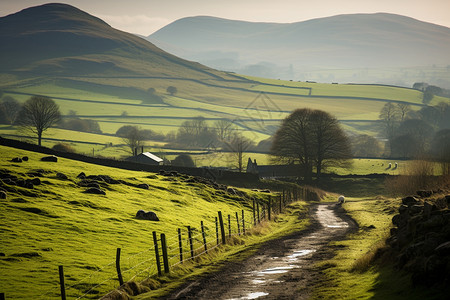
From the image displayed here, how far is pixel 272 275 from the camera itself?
1085 inches

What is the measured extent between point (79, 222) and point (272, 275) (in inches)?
725

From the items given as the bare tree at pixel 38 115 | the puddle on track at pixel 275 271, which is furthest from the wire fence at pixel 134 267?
the bare tree at pixel 38 115

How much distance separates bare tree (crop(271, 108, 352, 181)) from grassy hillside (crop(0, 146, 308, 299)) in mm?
42666

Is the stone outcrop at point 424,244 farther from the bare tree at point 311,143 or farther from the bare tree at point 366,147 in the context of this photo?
the bare tree at point 366,147

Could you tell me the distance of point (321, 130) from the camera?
366 ft

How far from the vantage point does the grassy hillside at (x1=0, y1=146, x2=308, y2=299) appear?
2695 cm

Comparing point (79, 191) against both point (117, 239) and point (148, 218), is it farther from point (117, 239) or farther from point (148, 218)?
point (117, 239)

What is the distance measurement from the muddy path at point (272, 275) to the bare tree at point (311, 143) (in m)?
68.3

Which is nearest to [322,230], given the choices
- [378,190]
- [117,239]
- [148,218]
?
[148,218]

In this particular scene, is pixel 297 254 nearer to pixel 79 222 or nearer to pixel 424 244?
pixel 424 244

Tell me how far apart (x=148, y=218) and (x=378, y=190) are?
71603 mm

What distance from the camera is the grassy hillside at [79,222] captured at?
88.4ft

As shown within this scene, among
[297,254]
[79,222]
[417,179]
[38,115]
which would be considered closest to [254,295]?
[297,254]

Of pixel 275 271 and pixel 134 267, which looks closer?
pixel 275 271
